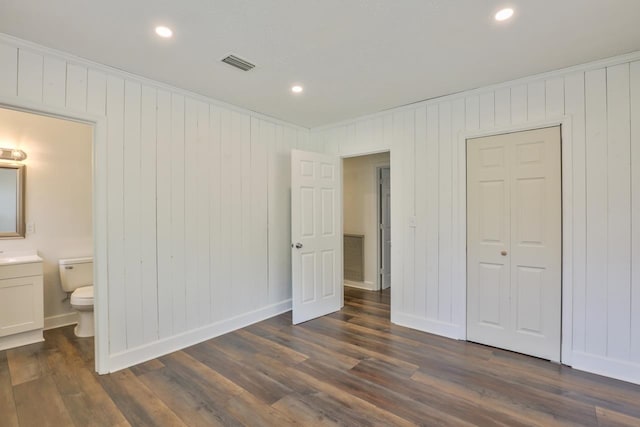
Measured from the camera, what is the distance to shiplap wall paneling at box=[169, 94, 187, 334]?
118 inches

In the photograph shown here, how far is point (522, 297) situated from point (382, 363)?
1.45 m

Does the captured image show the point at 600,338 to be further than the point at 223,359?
No

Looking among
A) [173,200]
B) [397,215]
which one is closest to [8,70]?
[173,200]

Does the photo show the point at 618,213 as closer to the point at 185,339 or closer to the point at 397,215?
the point at 397,215

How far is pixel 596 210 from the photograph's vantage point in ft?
8.32

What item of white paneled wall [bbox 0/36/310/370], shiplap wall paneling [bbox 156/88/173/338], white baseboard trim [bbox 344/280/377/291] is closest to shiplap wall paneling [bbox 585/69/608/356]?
white baseboard trim [bbox 344/280/377/291]

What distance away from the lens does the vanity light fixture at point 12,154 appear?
3298 mm

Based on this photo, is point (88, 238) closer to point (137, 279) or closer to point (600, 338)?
point (137, 279)

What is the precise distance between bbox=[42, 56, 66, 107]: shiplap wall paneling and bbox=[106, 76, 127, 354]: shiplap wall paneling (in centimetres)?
29

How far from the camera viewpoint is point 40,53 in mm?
2262

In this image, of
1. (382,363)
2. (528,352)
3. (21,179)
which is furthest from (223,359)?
(21,179)

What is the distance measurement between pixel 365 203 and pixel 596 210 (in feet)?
10.5

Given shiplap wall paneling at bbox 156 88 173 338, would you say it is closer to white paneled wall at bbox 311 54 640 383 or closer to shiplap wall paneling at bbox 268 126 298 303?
shiplap wall paneling at bbox 268 126 298 303

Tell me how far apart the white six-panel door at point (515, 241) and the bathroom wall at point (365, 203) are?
2169mm
